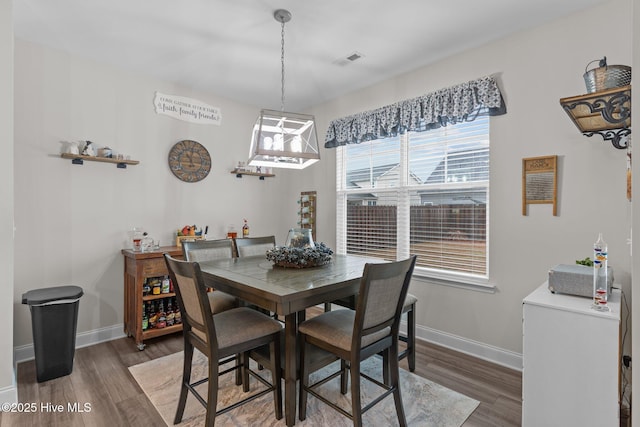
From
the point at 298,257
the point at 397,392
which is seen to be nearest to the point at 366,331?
the point at 397,392

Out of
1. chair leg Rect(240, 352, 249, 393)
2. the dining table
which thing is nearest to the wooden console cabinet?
the dining table

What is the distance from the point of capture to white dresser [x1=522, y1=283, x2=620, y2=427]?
4.87 ft

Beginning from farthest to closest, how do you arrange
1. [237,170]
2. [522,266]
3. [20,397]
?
1. [237,170]
2. [522,266]
3. [20,397]

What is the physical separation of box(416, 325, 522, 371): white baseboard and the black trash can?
3.03 m

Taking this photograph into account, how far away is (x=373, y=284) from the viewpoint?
1643 mm

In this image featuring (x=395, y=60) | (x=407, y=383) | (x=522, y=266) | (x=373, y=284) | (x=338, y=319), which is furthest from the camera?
(x=395, y=60)

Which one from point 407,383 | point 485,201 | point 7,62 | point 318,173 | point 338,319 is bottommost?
→ point 407,383

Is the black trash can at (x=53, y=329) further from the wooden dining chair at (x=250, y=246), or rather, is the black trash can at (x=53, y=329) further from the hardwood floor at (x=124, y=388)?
the wooden dining chair at (x=250, y=246)

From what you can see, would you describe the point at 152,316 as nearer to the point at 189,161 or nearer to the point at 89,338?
the point at 89,338

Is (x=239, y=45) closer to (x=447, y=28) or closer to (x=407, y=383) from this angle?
(x=447, y=28)

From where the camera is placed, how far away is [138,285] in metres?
2.94

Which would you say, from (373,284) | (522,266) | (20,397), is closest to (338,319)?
(373,284)

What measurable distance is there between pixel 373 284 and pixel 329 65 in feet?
7.73

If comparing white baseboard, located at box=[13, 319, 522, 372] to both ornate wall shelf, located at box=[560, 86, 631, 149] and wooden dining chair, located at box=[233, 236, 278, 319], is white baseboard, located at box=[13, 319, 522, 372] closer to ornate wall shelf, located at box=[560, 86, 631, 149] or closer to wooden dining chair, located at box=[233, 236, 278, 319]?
wooden dining chair, located at box=[233, 236, 278, 319]
